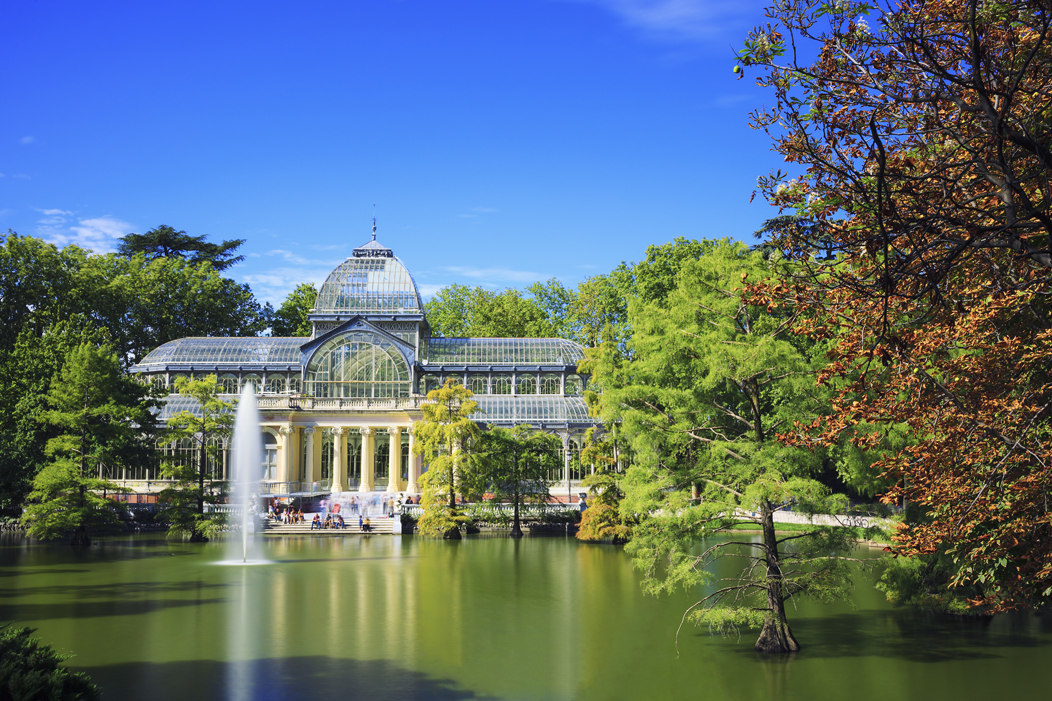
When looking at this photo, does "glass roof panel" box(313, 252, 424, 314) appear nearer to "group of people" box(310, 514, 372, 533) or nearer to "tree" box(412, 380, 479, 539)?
"tree" box(412, 380, 479, 539)

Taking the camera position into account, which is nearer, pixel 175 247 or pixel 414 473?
pixel 414 473

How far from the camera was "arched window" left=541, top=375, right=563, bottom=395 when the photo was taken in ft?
199

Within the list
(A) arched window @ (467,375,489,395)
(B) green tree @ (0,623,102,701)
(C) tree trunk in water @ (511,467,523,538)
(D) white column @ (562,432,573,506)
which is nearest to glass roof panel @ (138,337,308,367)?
(A) arched window @ (467,375,489,395)

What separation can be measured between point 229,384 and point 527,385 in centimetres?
2144

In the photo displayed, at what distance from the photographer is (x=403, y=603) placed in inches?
1013

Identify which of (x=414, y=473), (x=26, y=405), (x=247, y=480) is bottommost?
(x=247, y=480)

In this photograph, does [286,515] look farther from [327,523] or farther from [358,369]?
[358,369]

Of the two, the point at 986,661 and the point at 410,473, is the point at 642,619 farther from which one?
the point at 410,473

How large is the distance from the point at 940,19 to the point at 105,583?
99.6 feet

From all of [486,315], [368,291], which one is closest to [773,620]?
[368,291]

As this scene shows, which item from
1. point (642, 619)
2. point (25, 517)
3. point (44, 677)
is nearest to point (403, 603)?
point (642, 619)

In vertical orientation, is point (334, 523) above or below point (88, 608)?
above

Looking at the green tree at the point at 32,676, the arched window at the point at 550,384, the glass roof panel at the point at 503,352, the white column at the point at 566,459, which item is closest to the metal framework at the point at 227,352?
the glass roof panel at the point at 503,352

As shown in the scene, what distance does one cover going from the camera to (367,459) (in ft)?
187
